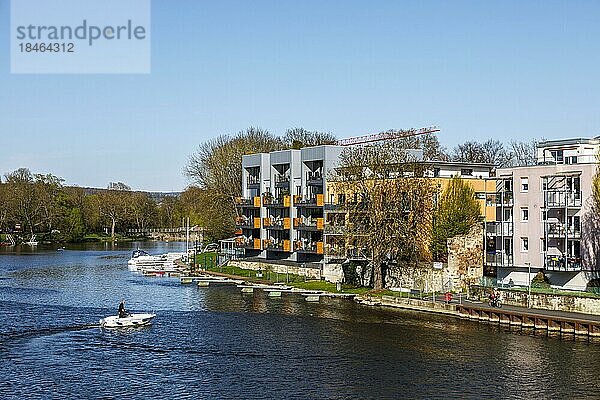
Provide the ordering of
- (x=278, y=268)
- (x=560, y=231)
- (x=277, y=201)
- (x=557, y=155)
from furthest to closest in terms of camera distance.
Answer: (x=277, y=201) → (x=278, y=268) → (x=557, y=155) → (x=560, y=231)

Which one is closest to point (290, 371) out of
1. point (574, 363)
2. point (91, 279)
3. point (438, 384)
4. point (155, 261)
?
point (438, 384)

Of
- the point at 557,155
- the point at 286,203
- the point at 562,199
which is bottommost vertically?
the point at 562,199

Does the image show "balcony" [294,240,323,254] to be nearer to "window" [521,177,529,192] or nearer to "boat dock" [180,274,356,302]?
"boat dock" [180,274,356,302]

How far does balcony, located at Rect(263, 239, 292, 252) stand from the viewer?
268 ft

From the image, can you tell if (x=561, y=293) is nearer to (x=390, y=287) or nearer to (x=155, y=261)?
(x=390, y=287)

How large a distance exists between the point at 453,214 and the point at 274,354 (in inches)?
1022

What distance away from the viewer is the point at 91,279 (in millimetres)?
80500

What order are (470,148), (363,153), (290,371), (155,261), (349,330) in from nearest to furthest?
(290,371), (349,330), (363,153), (155,261), (470,148)

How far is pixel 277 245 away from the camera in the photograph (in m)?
83.6

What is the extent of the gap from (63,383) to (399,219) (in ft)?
109

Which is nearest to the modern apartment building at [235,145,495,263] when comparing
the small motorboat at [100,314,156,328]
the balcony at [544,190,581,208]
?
the balcony at [544,190,581,208]

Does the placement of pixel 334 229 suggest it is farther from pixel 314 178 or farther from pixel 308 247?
pixel 314 178

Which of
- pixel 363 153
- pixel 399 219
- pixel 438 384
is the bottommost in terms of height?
pixel 438 384

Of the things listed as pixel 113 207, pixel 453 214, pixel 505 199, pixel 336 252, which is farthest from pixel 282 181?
pixel 113 207
